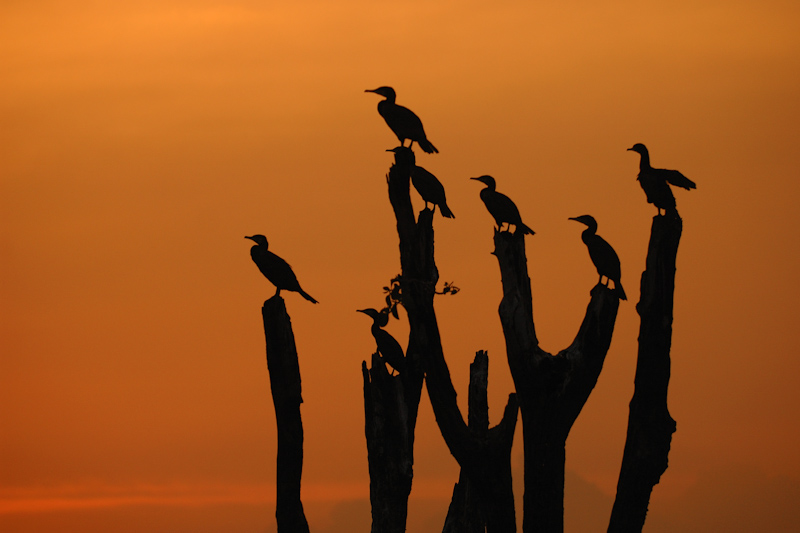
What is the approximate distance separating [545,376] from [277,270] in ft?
16.9

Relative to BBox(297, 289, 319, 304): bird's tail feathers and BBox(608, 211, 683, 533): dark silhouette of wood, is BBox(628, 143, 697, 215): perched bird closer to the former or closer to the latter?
BBox(608, 211, 683, 533): dark silhouette of wood

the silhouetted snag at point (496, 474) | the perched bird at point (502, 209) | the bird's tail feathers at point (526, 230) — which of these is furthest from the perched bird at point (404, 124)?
the silhouetted snag at point (496, 474)

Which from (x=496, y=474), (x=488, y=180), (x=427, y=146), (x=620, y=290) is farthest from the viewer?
(x=488, y=180)

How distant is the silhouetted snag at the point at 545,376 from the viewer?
13.6 m

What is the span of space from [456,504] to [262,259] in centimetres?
514

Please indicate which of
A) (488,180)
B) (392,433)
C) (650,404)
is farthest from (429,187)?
(650,404)

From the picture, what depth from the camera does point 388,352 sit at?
16094mm

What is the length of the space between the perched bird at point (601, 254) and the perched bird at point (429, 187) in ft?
7.28

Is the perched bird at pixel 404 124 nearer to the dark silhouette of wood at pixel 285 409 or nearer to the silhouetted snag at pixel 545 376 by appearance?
the silhouetted snag at pixel 545 376

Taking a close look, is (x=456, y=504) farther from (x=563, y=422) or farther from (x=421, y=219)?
(x=421, y=219)

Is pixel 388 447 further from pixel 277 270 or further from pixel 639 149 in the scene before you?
pixel 639 149

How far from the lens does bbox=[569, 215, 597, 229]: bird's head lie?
16.2 meters

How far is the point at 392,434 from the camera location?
50.2ft

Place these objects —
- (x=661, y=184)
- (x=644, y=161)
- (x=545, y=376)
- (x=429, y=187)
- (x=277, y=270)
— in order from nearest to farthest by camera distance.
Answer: (x=545, y=376) → (x=429, y=187) → (x=661, y=184) → (x=277, y=270) → (x=644, y=161)
